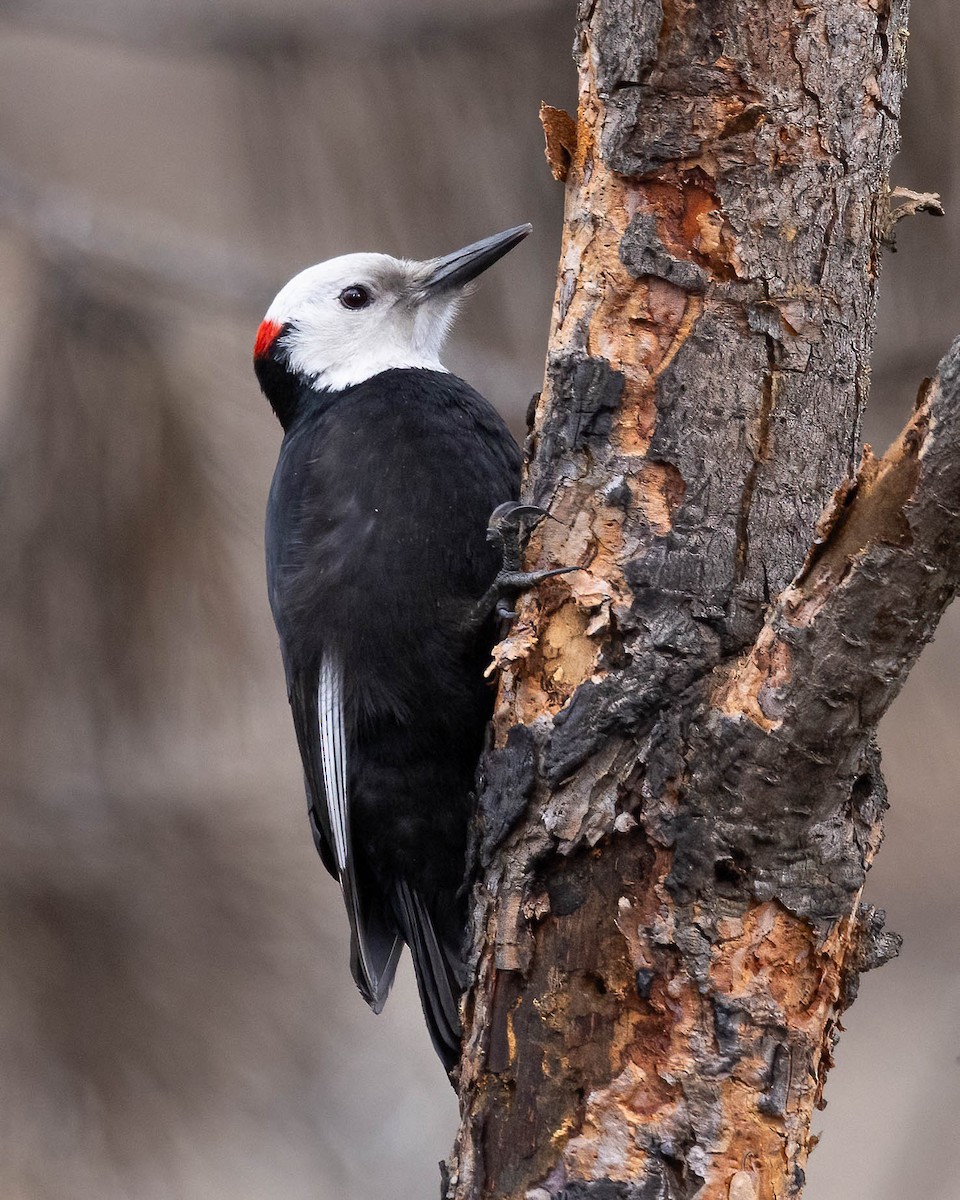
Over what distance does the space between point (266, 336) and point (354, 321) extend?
190 mm

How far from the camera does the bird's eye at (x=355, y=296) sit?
8.88 ft

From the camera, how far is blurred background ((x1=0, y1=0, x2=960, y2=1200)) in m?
2.10

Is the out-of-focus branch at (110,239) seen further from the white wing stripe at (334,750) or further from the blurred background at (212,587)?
the white wing stripe at (334,750)

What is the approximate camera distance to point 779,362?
1664mm

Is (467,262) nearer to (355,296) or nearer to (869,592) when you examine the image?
(355,296)

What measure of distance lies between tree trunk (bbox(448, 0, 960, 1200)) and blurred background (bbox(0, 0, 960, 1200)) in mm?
453

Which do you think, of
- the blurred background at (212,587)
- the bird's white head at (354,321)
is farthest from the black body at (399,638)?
the bird's white head at (354,321)

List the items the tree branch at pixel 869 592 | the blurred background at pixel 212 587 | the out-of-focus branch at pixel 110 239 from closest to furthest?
the tree branch at pixel 869 592
the blurred background at pixel 212 587
the out-of-focus branch at pixel 110 239

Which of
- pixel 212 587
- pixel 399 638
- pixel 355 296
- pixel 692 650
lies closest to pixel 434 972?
→ pixel 399 638

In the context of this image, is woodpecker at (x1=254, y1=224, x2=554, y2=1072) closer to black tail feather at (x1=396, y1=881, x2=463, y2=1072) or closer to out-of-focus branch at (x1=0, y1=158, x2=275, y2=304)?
black tail feather at (x1=396, y1=881, x2=463, y2=1072)

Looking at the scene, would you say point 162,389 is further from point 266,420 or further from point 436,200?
point 436,200

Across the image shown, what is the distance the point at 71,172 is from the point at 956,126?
8.18 ft

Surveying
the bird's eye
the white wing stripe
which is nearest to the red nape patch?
the bird's eye

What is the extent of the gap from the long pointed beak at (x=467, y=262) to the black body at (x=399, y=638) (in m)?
0.24
